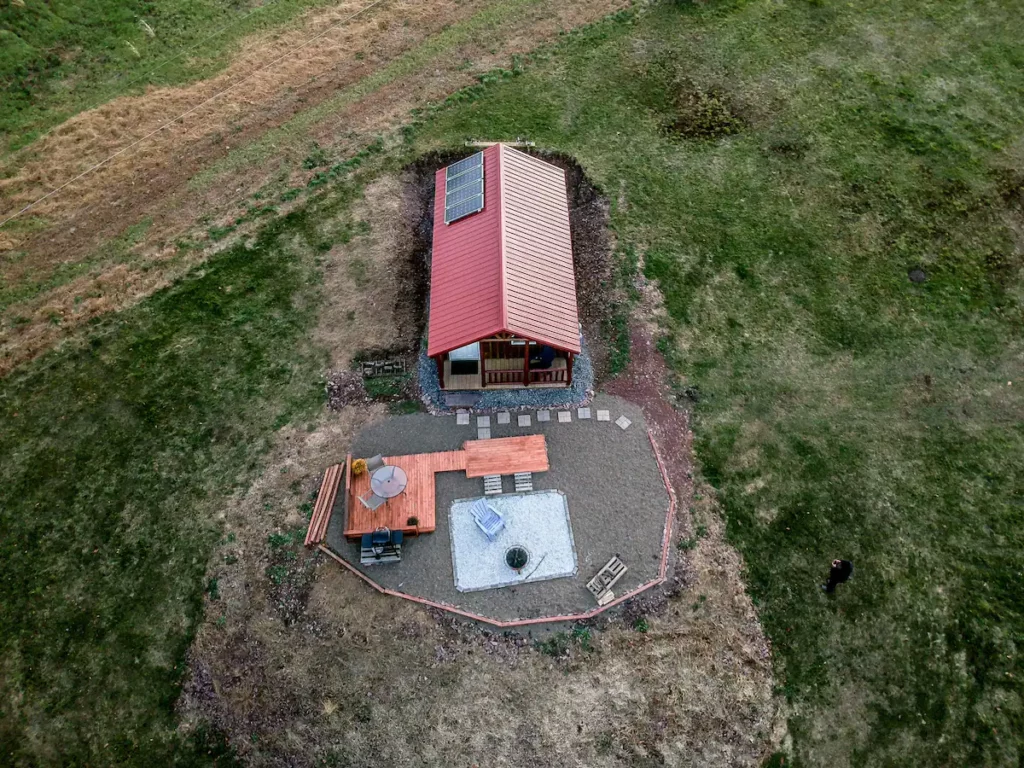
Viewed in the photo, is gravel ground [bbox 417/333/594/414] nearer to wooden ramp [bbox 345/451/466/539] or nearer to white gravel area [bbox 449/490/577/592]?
wooden ramp [bbox 345/451/466/539]

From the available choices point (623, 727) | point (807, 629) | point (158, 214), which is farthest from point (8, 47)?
point (807, 629)

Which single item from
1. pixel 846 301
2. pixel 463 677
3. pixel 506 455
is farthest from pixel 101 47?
pixel 846 301

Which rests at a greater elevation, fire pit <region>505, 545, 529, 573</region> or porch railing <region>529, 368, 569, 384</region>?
porch railing <region>529, 368, 569, 384</region>

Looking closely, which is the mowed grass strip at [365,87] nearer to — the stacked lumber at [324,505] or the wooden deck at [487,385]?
the wooden deck at [487,385]

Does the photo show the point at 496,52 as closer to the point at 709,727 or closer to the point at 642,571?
the point at 642,571

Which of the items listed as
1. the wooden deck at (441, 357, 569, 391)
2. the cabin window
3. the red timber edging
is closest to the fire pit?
the red timber edging

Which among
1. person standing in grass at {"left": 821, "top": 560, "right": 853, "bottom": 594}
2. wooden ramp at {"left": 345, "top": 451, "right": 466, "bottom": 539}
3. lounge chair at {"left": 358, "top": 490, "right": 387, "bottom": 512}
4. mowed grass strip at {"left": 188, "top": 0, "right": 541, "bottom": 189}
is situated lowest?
person standing in grass at {"left": 821, "top": 560, "right": 853, "bottom": 594}

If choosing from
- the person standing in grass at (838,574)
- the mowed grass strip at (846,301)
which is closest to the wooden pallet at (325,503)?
the mowed grass strip at (846,301)
